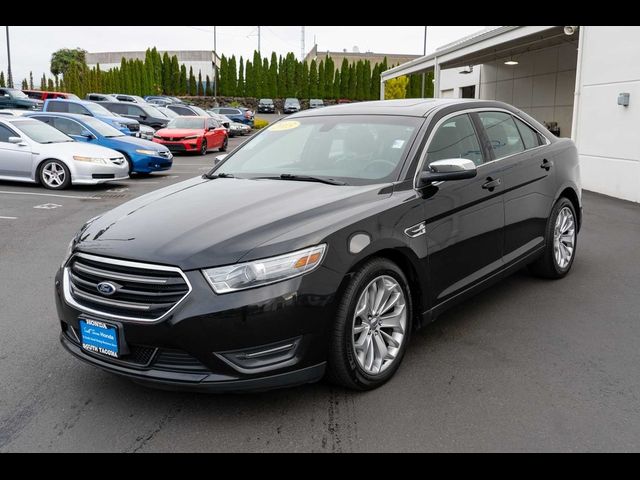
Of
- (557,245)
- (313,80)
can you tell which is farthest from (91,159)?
(313,80)

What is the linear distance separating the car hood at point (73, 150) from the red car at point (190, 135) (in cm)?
818

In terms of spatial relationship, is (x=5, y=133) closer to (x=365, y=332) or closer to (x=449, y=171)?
(x=449, y=171)

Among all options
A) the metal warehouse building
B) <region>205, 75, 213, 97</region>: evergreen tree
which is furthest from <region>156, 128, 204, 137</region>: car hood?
<region>205, 75, 213, 97</region>: evergreen tree

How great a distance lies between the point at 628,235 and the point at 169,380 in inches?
263

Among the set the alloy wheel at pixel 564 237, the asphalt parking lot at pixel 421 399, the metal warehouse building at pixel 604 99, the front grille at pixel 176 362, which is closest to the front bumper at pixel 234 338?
the front grille at pixel 176 362

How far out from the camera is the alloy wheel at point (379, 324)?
3.39 m

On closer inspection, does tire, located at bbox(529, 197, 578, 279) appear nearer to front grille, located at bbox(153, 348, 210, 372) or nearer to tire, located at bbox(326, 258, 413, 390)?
tire, located at bbox(326, 258, 413, 390)

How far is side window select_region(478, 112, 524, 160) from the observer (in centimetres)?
476

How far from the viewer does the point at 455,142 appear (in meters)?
4.36

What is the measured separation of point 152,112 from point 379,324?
24.1 metres

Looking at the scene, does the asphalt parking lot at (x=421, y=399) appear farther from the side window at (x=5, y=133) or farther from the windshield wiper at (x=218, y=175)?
the side window at (x=5, y=133)

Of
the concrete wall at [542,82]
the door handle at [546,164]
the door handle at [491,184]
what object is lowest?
the door handle at [491,184]

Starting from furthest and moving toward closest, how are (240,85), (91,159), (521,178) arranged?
(240,85), (91,159), (521,178)
